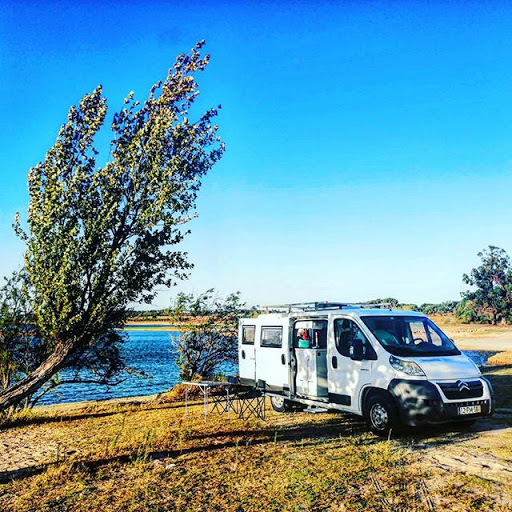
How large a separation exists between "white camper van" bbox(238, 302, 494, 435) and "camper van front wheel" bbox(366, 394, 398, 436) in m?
0.02

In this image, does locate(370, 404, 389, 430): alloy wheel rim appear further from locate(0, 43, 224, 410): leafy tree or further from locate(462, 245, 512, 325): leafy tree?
locate(462, 245, 512, 325): leafy tree

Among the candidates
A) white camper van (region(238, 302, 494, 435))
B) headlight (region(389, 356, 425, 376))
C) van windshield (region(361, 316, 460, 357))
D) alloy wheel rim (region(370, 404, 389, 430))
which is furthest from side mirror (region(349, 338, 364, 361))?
alloy wheel rim (region(370, 404, 389, 430))

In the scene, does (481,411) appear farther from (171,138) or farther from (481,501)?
(171,138)

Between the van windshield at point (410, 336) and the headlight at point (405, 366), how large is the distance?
0.21 m

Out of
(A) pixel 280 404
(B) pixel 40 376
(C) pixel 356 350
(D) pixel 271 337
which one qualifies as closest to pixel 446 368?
(C) pixel 356 350

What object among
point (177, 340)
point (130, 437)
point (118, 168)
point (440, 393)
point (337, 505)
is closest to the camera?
point (337, 505)

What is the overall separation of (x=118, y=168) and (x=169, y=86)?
2156 millimetres

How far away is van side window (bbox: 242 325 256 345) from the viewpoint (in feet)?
43.2

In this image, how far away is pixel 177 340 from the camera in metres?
16.8

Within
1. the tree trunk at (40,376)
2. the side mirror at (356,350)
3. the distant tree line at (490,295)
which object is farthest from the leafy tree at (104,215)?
the distant tree line at (490,295)

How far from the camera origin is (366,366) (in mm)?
9562

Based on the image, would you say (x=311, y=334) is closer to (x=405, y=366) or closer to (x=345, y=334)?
(x=345, y=334)

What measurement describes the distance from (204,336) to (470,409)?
9.64 meters

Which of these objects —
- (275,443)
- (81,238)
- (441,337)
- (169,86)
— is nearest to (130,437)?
(275,443)
